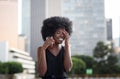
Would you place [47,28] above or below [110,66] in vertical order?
above

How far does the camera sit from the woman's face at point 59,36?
0.90m

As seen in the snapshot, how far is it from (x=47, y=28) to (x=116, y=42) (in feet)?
69.7

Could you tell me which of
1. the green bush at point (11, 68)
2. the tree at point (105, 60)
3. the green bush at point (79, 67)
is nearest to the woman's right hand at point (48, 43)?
the green bush at point (11, 68)

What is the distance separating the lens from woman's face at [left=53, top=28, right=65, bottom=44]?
0.90 meters

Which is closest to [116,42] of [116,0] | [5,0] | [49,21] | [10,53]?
[10,53]

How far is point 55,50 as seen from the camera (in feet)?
3.02

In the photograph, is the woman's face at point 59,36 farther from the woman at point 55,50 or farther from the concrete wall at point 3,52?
the concrete wall at point 3,52

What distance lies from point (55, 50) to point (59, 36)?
4cm

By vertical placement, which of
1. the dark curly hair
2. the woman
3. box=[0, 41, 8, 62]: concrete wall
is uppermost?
the dark curly hair

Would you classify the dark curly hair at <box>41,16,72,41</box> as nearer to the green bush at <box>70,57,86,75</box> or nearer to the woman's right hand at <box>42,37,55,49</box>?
the woman's right hand at <box>42,37,55,49</box>

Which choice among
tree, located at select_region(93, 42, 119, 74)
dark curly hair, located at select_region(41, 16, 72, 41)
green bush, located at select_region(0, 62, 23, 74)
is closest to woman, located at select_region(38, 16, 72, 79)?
dark curly hair, located at select_region(41, 16, 72, 41)

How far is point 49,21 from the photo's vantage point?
91cm

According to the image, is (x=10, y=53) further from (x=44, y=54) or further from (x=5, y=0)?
(x=44, y=54)

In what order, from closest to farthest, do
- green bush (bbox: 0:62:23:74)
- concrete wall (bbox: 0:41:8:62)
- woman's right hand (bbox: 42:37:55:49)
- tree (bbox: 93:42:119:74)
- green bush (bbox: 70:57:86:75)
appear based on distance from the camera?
woman's right hand (bbox: 42:37:55:49) → green bush (bbox: 0:62:23:74) → concrete wall (bbox: 0:41:8:62) → green bush (bbox: 70:57:86:75) → tree (bbox: 93:42:119:74)
